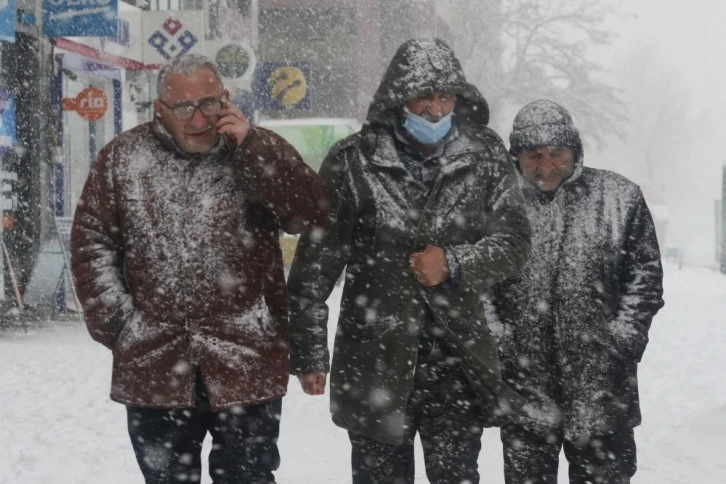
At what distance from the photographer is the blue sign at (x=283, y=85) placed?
26734 mm

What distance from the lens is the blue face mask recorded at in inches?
159

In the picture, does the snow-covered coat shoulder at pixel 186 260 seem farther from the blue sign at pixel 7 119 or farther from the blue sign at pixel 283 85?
the blue sign at pixel 283 85

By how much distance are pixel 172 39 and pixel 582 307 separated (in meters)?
12.8

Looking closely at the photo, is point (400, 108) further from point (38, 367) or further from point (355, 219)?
point (38, 367)

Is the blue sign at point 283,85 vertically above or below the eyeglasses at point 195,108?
below

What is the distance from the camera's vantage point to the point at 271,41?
3869cm

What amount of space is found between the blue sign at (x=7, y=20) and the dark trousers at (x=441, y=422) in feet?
34.0

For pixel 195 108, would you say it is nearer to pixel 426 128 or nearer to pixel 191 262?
pixel 191 262

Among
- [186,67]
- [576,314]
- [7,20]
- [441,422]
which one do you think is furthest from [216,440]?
[7,20]

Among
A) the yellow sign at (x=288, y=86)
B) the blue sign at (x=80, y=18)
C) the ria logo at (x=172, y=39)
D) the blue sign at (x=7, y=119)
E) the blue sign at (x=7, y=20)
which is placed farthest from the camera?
the yellow sign at (x=288, y=86)

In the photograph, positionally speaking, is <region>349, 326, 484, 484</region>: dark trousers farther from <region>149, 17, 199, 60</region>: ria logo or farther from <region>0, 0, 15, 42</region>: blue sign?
<region>149, 17, 199, 60</region>: ria logo

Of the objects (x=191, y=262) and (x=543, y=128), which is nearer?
(x=191, y=262)

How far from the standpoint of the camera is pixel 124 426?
309 inches

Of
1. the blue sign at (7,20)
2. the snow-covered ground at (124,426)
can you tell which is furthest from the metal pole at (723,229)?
the blue sign at (7,20)
